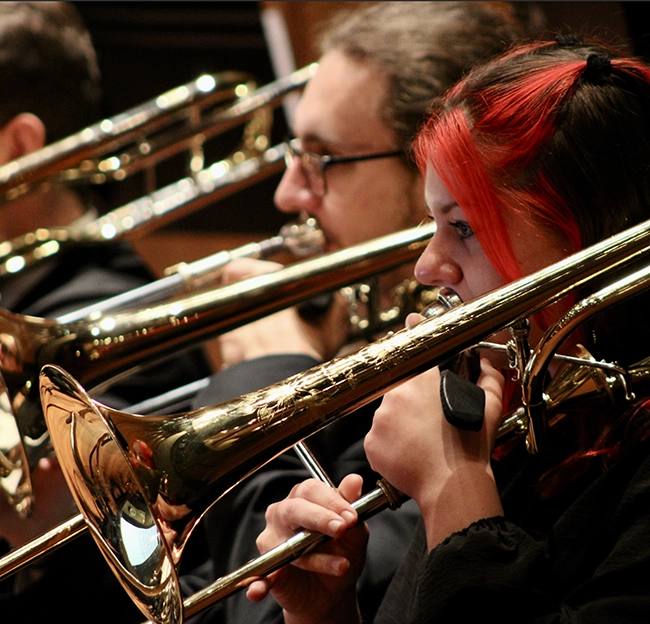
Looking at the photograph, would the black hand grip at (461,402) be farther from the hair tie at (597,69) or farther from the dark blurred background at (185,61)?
the dark blurred background at (185,61)

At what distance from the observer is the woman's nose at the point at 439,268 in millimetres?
870

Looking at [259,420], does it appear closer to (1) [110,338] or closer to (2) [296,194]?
(1) [110,338]

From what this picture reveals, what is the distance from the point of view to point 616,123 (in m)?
0.83

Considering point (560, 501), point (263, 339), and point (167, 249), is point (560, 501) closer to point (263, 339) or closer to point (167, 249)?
point (263, 339)

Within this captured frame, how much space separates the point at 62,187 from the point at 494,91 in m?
1.15

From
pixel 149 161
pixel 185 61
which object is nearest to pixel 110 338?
pixel 149 161

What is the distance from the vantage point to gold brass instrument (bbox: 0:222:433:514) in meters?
1.15

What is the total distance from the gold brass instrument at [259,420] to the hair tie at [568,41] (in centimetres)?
25

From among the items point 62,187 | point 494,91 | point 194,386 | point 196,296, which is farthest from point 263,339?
point 494,91

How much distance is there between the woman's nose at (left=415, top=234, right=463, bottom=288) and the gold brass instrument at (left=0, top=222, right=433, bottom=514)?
0.25m

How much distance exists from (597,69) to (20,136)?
49.0 inches

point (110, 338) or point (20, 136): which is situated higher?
point (20, 136)

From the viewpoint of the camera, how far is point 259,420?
748 millimetres

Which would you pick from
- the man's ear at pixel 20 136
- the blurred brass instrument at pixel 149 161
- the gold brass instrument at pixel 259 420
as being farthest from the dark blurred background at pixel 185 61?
the gold brass instrument at pixel 259 420
